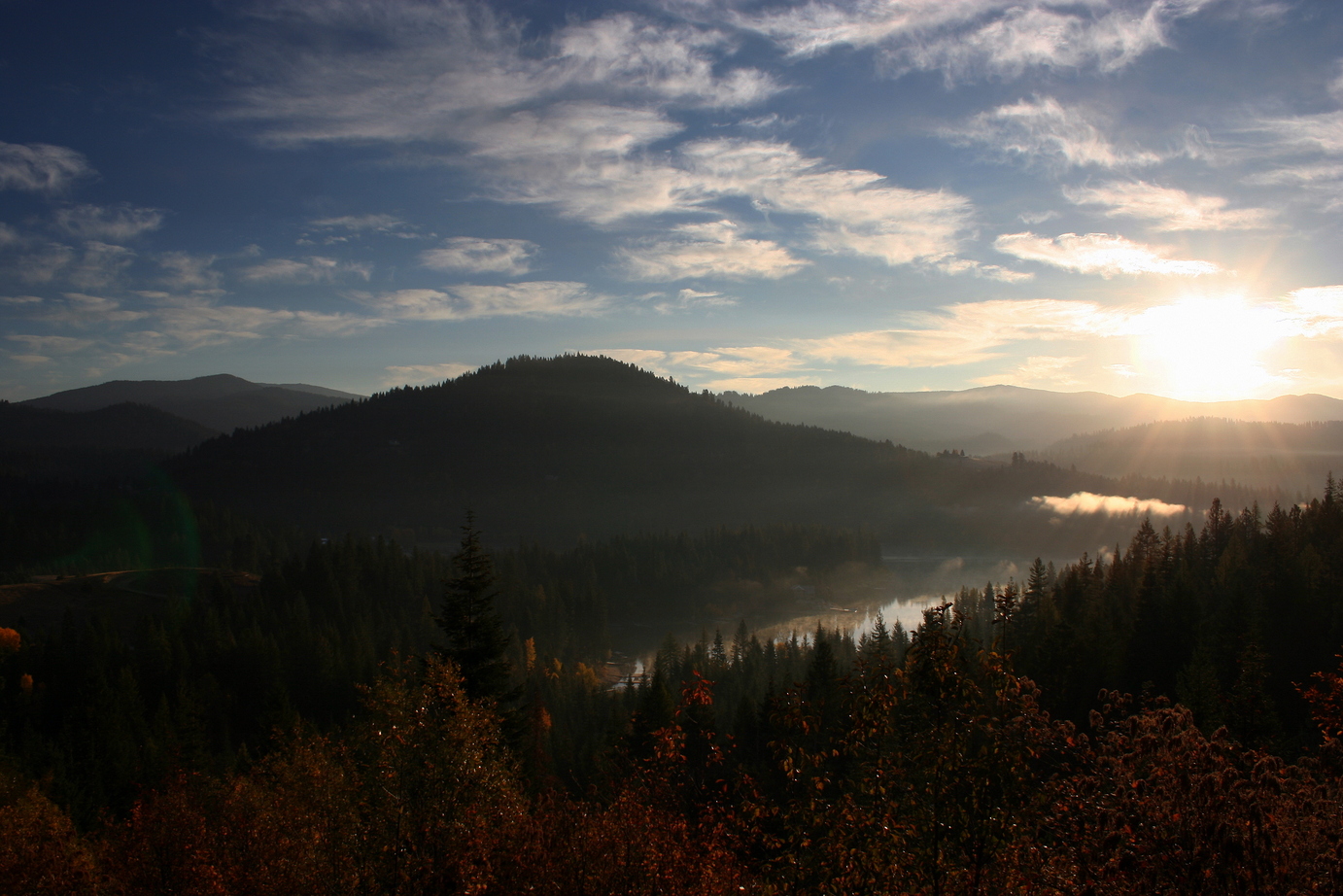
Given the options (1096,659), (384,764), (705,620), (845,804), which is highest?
(845,804)

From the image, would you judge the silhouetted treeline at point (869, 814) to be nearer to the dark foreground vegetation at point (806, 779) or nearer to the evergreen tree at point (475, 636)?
the dark foreground vegetation at point (806, 779)

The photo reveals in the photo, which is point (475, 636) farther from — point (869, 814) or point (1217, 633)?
point (1217, 633)

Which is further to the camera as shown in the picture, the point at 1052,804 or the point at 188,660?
the point at 188,660

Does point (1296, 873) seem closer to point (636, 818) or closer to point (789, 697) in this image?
point (789, 697)

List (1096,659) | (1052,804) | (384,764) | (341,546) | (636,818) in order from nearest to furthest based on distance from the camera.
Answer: (1052,804) < (636,818) < (384,764) < (1096,659) < (341,546)

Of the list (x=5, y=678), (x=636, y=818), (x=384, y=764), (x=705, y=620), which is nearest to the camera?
(x=636, y=818)

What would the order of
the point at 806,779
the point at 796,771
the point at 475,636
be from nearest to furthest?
the point at 796,771, the point at 806,779, the point at 475,636

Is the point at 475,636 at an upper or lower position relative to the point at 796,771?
lower

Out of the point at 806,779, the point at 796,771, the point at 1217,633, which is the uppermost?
the point at 796,771

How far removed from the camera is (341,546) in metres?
142

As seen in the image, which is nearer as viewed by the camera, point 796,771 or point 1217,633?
point 796,771

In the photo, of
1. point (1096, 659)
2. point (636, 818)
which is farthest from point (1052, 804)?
point (1096, 659)

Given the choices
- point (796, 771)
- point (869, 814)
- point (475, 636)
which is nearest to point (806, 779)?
point (796, 771)

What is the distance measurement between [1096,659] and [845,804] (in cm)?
4677
